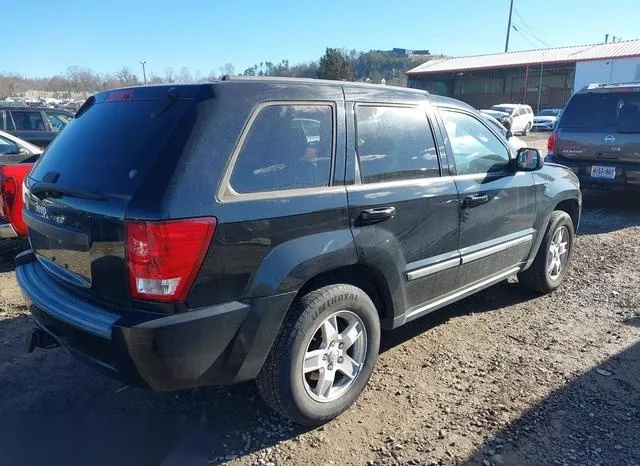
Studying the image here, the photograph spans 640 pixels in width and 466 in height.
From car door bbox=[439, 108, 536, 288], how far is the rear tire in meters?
0.37

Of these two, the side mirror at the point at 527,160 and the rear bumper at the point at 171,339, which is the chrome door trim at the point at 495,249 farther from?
the rear bumper at the point at 171,339

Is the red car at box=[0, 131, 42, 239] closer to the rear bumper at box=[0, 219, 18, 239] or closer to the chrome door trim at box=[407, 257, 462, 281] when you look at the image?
the rear bumper at box=[0, 219, 18, 239]

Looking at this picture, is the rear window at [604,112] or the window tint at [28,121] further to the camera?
the window tint at [28,121]

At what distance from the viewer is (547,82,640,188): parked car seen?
25.5ft

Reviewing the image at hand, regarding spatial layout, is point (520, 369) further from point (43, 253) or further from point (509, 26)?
point (509, 26)

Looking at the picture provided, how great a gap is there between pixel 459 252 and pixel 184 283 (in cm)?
208

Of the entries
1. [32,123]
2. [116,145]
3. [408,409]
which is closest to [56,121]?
[32,123]

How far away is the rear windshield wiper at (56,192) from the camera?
2516 millimetres

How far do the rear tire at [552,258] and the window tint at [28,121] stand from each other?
9497 millimetres

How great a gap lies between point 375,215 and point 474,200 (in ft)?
3.52

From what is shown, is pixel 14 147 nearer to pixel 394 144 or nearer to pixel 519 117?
→ pixel 394 144

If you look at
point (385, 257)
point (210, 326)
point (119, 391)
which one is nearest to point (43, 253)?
point (119, 391)

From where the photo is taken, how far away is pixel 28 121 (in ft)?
33.9

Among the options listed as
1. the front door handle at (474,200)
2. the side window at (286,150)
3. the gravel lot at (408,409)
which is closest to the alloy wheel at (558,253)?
the gravel lot at (408,409)
